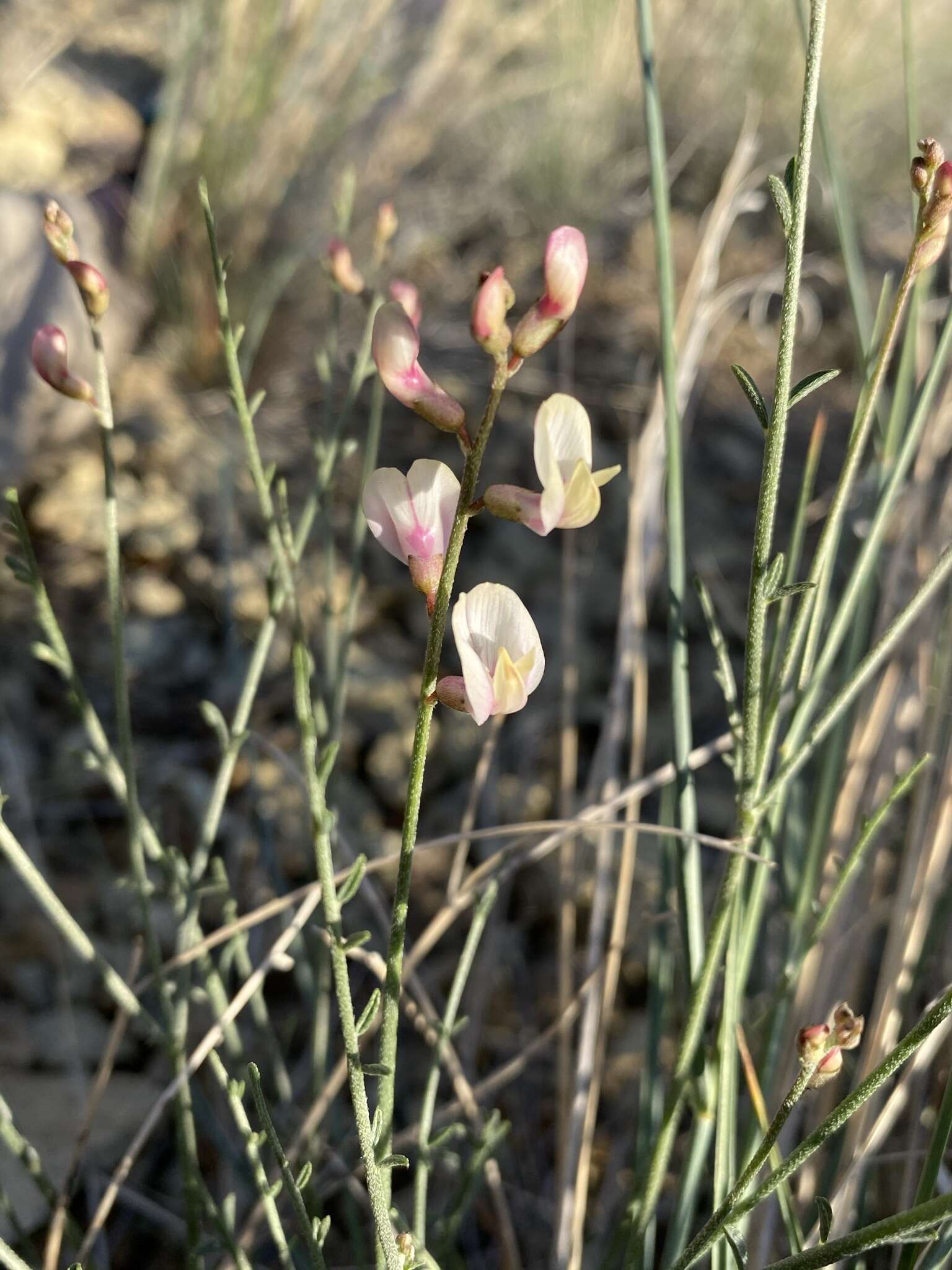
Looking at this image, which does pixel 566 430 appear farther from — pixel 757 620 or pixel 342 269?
pixel 342 269

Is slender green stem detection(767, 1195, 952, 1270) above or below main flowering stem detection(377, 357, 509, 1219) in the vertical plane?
below

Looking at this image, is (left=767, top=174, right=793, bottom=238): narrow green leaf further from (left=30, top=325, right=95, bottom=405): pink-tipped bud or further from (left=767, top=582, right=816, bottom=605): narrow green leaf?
(left=30, top=325, right=95, bottom=405): pink-tipped bud

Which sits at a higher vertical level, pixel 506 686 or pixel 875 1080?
pixel 506 686

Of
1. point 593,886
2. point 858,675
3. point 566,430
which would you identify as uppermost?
point 566,430

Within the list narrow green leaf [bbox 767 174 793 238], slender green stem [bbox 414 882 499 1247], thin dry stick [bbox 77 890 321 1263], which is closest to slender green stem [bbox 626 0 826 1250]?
narrow green leaf [bbox 767 174 793 238]

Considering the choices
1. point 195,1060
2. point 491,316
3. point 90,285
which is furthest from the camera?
point 195,1060

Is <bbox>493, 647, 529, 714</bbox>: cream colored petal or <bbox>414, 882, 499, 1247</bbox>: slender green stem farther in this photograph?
<bbox>414, 882, 499, 1247</bbox>: slender green stem

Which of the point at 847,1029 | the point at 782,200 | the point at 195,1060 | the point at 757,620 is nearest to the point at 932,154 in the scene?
the point at 782,200

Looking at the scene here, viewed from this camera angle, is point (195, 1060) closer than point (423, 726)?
No

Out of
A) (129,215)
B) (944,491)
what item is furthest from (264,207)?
(944,491)
